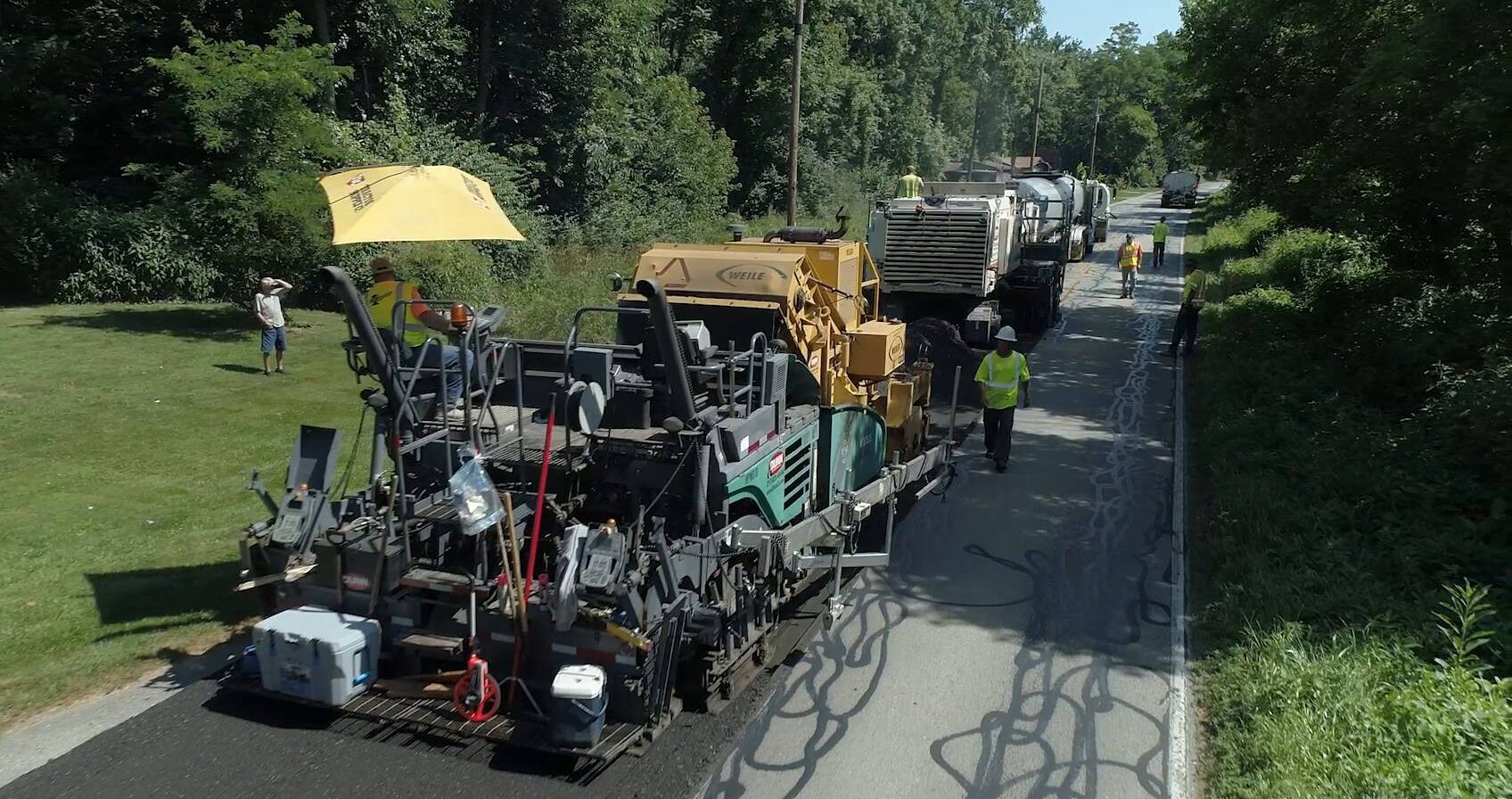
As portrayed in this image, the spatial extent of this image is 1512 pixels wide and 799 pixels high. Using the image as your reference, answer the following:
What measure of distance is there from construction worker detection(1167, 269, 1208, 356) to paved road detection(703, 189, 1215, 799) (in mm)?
5823

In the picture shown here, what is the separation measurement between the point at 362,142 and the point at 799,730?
16.8m

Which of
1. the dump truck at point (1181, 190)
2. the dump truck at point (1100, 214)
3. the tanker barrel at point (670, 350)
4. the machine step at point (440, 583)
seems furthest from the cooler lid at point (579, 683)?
the dump truck at point (1181, 190)

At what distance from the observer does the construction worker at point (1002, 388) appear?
10930 millimetres

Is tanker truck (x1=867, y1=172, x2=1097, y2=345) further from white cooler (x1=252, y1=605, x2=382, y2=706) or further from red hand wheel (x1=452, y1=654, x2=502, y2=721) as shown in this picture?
white cooler (x1=252, y1=605, x2=382, y2=706)

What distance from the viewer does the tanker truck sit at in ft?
54.5

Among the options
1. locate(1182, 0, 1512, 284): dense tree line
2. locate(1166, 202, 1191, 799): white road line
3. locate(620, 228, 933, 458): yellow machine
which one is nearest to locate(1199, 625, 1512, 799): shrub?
locate(1166, 202, 1191, 799): white road line

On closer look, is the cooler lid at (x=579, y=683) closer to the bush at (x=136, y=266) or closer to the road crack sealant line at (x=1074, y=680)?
the road crack sealant line at (x=1074, y=680)

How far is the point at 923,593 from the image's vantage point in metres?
8.03

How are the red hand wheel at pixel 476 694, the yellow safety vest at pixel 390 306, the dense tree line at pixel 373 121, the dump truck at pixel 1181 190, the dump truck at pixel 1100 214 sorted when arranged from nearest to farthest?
the red hand wheel at pixel 476 694 < the yellow safety vest at pixel 390 306 < the dense tree line at pixel 373 121 < the dump truck at pixel 1100 214 < the dump truck at pixel 1181 190

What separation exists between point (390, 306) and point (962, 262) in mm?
10719

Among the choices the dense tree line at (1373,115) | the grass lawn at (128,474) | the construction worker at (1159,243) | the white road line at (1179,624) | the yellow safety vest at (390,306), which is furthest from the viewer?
the construction worker at (1159,243)

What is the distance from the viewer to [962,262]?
1662cm

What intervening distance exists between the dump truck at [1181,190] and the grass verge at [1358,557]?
140ft

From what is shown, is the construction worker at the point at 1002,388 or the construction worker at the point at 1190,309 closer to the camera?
the construction worker at the point at 1002,388
